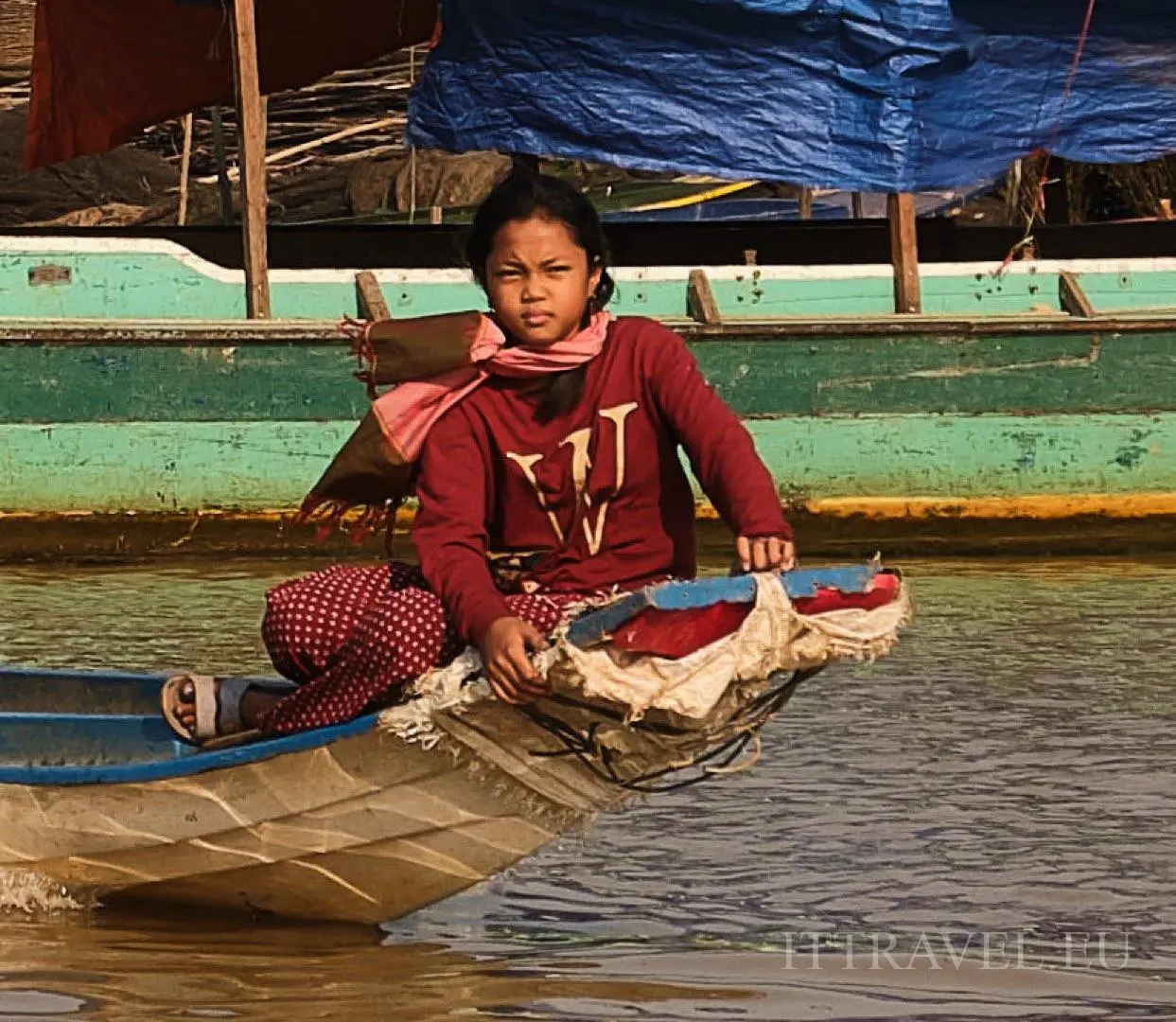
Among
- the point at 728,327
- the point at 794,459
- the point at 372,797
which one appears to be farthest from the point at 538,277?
the point at 794,459

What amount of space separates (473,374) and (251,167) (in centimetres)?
598

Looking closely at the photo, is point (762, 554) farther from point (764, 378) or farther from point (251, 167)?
point (251, 167)

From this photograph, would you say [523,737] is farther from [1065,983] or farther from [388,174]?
[388,174]

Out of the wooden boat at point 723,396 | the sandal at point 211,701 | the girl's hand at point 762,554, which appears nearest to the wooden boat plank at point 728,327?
the wooden boat at point 723,396

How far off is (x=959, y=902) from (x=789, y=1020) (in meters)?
0.99

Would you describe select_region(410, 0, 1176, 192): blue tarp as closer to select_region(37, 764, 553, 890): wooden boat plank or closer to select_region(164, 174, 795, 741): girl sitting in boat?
select_region(37, 764, 553, 890): wooden boat plank

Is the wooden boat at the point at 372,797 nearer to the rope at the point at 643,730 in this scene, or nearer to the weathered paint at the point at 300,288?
the rope at the point at 643,730

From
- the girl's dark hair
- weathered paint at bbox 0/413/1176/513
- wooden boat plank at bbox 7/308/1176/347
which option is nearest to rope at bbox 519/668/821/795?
the girl's dark hair

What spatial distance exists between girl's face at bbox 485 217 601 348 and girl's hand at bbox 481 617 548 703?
54cm

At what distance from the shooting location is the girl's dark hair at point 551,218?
4234 millimetres

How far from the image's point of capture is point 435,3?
12.1m

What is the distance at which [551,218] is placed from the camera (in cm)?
423

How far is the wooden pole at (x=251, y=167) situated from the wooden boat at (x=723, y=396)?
0.56 ft

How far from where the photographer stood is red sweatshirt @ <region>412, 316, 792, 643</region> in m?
4.23
